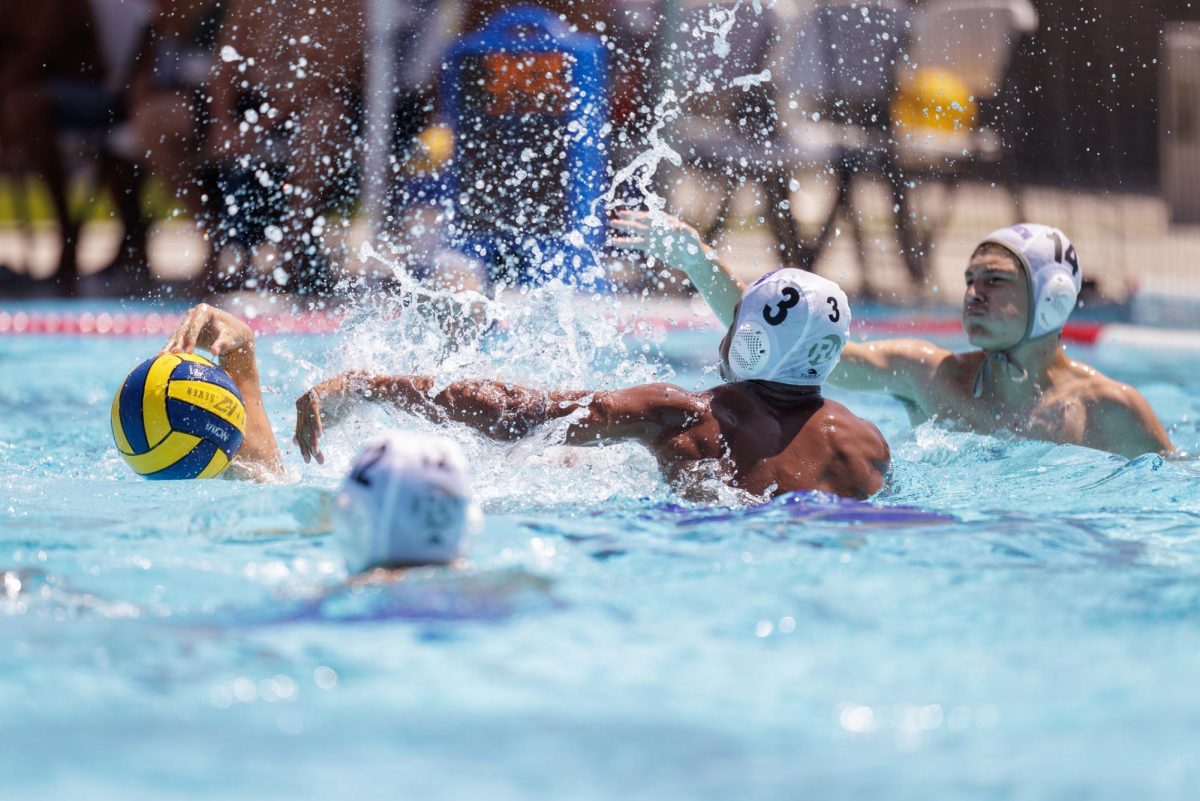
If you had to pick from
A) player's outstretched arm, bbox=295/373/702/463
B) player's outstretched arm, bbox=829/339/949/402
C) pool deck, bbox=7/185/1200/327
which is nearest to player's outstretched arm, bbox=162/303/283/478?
player's outstretched arm, bbox=295/373/702/463

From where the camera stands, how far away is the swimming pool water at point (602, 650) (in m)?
2.13

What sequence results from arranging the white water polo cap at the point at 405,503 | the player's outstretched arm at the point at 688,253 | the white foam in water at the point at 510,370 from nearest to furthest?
the white water polo cap at the point at 405,503 < the white foam in water at the point at 510,370 < the player's outstretched arm at the point at 688,253

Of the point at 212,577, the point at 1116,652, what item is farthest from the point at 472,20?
the point at 1116,652

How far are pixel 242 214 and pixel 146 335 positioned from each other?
150cm

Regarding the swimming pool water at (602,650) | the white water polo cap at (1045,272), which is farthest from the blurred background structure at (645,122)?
the swimming pool water at (602,650)

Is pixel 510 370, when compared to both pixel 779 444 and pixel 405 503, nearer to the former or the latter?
pixel 779 444

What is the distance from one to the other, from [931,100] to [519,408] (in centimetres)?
630

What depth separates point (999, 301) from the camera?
14.6 feet

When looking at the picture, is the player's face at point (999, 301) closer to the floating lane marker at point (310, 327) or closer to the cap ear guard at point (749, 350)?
the cap ear guard at point (749, 350)

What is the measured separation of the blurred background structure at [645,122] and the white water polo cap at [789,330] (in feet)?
15.5

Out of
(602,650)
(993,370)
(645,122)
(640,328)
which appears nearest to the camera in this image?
(602,650)

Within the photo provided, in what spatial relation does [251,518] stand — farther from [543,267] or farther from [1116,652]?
[543,267]

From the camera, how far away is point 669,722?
228cm

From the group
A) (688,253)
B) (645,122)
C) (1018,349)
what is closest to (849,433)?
(688,253)
